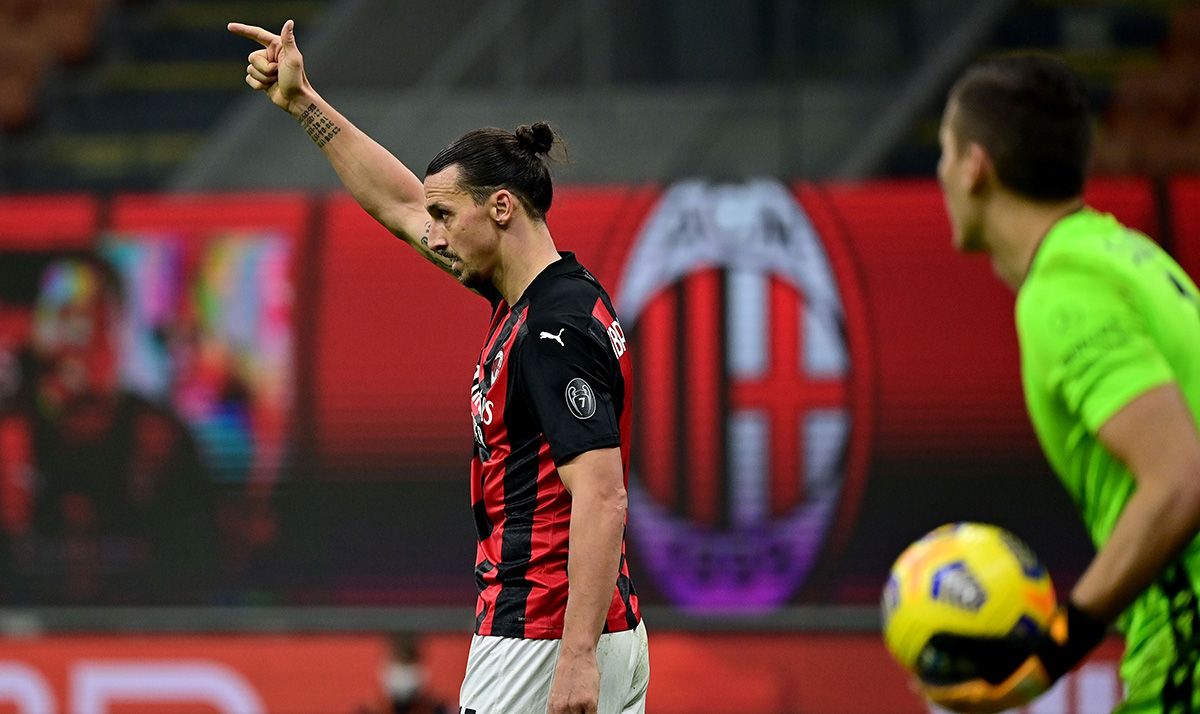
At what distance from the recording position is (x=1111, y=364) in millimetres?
2357

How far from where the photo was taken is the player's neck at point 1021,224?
257cm

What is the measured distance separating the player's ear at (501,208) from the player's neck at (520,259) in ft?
0.10

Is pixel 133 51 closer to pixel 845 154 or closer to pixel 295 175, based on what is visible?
pixel 295 175

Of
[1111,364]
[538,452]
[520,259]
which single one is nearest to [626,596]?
[538,452]

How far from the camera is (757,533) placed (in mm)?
8125

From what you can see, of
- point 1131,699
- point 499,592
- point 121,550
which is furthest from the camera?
point 121,550

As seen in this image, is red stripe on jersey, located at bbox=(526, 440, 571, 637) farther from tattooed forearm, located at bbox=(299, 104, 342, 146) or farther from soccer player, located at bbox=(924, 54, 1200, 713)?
tattooed forearm, located at bbox=(299, 104, 342, 146)

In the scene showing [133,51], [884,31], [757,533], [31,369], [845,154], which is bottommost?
[757,533]

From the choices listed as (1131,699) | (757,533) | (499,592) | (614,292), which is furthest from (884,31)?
(1131,699)

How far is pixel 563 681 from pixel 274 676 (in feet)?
17.1

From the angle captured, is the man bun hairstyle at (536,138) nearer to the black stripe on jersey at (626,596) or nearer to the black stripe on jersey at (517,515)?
the black stripe on jersey at (517,515)

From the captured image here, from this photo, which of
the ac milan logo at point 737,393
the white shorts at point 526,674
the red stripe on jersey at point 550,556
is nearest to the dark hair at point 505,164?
the red stripe on jersey at point 550,556

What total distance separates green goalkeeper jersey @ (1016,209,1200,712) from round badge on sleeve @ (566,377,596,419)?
114cm

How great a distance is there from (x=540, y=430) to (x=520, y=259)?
0.43 metres
